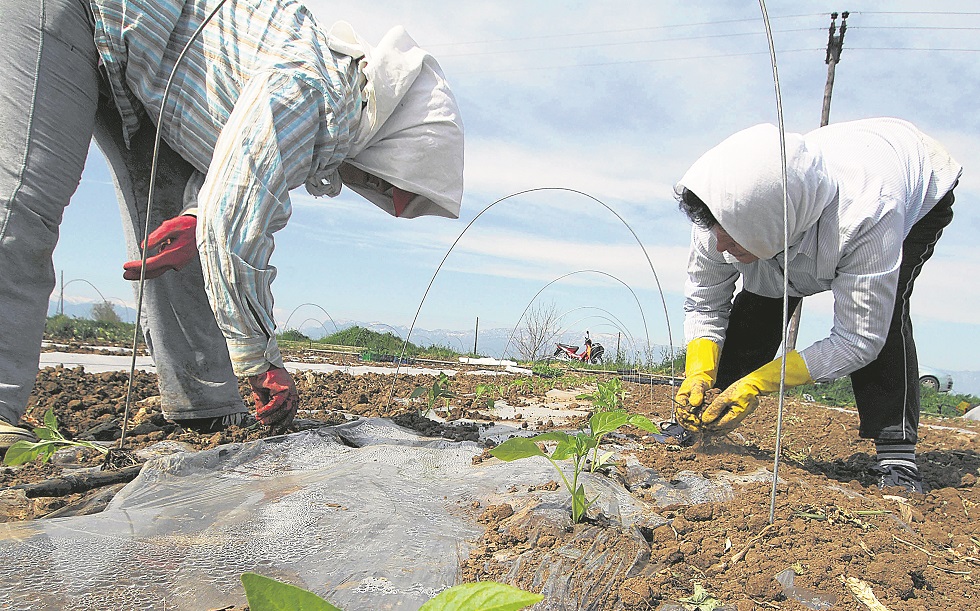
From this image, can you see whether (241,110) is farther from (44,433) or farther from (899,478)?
(899,478)

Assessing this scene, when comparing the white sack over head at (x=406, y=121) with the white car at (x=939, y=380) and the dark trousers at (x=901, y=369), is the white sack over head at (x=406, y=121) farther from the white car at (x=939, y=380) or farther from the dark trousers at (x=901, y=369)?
the white car at (x=939, y=380)

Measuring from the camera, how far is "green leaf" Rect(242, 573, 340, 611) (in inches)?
18.3

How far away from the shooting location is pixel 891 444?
2229 millimetres

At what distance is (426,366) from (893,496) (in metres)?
5.76

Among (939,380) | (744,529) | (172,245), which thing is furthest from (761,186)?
(939,380)

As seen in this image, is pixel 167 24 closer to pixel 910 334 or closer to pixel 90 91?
pixel 90 91

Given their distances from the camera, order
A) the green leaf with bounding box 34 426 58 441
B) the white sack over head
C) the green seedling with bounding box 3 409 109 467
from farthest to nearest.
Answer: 1. the white sack over head
2. the green leaf with bounding box 34 426 58 441
3. the green seedling with bounding box 3 409 109 467

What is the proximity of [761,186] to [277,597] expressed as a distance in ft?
6.27

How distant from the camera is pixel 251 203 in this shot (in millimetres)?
1698

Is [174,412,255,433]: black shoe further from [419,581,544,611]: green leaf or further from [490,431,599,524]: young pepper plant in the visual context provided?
[419,581,544,611]: green leaf

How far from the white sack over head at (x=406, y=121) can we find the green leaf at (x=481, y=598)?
1.63 meters

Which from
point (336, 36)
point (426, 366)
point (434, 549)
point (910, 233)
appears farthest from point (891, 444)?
point (426, 366)

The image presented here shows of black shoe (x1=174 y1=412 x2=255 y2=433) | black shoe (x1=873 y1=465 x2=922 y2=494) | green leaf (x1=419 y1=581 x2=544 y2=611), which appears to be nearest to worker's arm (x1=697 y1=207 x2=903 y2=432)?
black shoe (x1=873 y1=465 x2=922 y2=494)

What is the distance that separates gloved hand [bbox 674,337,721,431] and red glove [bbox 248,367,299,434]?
138 centimetres
